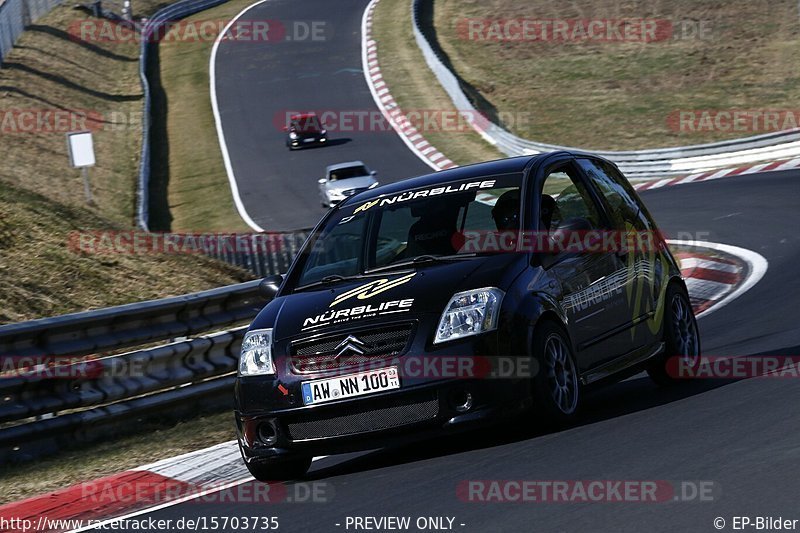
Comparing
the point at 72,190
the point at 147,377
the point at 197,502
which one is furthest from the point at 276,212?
the point at 197,502

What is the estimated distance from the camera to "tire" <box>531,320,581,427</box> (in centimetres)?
697

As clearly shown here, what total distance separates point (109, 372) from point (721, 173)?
2010 centimetres

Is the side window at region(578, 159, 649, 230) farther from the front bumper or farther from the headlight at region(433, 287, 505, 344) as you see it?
the front bumper

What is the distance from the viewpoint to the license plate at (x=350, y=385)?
22.2 feet

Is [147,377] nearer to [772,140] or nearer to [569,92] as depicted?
[772,140]

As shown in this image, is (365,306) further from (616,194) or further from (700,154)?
(700,154)

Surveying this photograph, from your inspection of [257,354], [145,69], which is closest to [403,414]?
[257,354]

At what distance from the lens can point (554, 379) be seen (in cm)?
716

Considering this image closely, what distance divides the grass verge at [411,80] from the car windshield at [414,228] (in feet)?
77.7

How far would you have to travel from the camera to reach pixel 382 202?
26.8 ft

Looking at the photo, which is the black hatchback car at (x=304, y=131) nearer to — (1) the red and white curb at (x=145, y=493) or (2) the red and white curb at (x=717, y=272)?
(2) the red and white curb at (x=717, y=272)

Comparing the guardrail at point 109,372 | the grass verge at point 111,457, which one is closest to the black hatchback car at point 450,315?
the grass verge at point 111,457

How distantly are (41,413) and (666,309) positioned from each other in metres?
4.26

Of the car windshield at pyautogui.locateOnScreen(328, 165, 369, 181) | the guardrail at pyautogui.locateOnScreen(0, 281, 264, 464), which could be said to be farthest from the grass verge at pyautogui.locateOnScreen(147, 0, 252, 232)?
the guardrail at pyautogui.locateOnScreen(0, 281, 264, 464)
